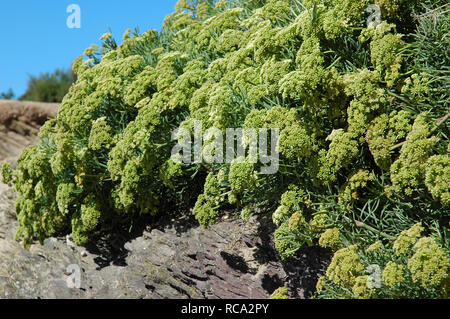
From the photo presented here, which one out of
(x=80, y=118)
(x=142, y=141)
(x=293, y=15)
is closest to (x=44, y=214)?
(x=80, y=118)

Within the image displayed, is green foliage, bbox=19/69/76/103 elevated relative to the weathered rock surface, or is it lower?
elevated

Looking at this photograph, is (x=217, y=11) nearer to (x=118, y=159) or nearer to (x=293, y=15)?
(x=293, y=15)

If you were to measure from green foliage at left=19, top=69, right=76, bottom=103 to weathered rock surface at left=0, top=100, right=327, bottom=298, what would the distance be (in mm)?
12832

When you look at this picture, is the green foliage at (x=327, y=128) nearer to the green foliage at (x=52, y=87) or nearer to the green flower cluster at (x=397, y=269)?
the green flower cluster at (x=397, y=269)

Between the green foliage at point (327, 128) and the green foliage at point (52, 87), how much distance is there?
14.8 m

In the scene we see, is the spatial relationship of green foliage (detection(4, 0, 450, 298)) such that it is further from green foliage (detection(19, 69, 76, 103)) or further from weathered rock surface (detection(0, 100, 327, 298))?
green foliage (detection(19, 69, 76, 103))

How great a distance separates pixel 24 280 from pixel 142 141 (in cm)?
375

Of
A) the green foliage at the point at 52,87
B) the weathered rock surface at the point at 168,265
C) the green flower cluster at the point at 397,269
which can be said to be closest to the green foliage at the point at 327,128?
the green flower cluster at the point at 397,269

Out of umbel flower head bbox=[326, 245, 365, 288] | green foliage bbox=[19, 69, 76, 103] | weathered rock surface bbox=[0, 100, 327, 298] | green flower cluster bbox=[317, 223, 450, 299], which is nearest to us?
green flower cluster bbox=[317, 223, 450, 299]

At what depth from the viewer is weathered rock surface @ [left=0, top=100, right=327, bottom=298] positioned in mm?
5492

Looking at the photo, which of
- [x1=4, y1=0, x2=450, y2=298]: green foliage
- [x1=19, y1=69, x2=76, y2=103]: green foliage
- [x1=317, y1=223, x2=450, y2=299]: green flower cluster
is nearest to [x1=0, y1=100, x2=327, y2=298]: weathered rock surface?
[x1=4, y1=0, x2=450, y2=298]: green foliage

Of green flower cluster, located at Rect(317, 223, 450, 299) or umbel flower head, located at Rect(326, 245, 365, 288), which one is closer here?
green flower cluster, located at Rect(317, 223, 450, 299)

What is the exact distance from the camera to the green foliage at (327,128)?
149 inches

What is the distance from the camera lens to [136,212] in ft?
24.1
